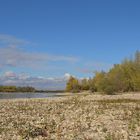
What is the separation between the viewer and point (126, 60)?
114125 millimetres

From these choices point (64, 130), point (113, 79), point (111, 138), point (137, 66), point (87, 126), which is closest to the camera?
point (111, 138)

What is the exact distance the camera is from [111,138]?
611 inches

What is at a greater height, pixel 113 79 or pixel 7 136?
pixel 113 79

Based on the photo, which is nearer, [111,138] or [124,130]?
[111,138]

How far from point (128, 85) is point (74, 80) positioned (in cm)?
7527

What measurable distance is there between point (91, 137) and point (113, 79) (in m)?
98.3

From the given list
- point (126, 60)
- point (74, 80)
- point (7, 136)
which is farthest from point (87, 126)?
point (74, 80)

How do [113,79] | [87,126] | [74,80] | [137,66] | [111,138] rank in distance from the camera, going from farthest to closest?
[74,80] → [113,79] → [137,66] → [87,126] → [111,138]

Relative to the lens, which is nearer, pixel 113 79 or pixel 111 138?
pixel 111 138

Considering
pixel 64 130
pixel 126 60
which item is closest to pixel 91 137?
pixel 64 130

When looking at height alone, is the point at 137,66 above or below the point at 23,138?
above

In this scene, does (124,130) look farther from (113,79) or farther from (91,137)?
(113,79)

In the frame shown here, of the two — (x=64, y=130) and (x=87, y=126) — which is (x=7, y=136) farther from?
(x=87, y=126)

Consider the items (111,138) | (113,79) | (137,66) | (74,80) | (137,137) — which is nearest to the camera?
(111,138)
